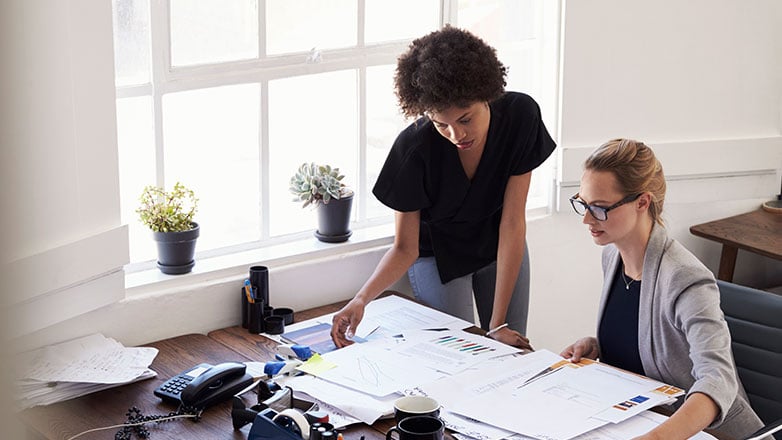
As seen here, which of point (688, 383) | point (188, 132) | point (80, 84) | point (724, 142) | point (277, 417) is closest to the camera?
point (277, 417)

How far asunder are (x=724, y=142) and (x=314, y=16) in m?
1.69

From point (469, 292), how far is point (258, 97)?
33.1 inches

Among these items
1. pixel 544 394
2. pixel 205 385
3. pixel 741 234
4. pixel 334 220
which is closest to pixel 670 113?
pixel 741 234

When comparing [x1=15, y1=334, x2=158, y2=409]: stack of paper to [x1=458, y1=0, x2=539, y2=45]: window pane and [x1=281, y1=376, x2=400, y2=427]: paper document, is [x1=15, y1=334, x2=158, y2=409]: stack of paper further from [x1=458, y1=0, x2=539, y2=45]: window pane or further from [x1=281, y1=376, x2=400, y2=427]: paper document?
[x1=458, y1=0, x2=539, y2=45]: window pane

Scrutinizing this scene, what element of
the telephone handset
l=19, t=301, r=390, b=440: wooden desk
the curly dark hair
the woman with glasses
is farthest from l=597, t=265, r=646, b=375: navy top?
the telephone handset

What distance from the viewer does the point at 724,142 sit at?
3.29 metres

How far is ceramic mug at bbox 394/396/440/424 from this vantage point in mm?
1620

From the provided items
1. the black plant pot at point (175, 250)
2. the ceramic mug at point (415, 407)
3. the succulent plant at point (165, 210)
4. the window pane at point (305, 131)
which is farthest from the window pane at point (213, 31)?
the ceramic mug at point (415, 407)

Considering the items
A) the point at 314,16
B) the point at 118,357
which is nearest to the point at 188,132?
the point at 314,16

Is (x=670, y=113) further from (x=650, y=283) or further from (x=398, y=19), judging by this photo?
(x=650, y=283)

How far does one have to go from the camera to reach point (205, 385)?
1828 millimetres

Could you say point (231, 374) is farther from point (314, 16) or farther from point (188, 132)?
point (314, 16)

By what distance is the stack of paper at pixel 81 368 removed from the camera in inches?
73.1

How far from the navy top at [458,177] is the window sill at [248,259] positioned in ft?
0.98
